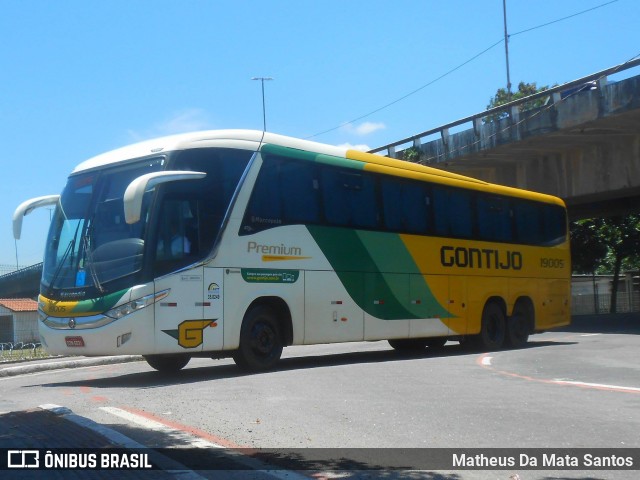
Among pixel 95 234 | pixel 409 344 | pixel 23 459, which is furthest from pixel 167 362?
pixel 23 459

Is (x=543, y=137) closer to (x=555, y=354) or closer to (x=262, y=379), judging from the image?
(x=555, y=354)

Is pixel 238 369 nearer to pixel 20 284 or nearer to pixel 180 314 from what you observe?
pixel 180 314

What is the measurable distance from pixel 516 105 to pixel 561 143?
1.82 m

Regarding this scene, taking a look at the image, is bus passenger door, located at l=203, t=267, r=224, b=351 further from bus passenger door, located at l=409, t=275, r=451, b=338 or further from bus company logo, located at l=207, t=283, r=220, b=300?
bus passenger door, located at l=409, t=275, r=451, b=338

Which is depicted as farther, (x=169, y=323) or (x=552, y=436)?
(x=169, y=323)

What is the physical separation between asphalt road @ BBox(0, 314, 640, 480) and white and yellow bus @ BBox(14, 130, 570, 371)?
0.82m

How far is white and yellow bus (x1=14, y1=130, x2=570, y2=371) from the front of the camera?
12531 mm

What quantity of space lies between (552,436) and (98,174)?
853 cm

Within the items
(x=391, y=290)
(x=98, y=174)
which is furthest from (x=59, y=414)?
(x=391, y=290)

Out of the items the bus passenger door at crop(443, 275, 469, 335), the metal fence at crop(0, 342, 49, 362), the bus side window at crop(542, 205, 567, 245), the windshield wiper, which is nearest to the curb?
the metal fence at crop(0, 342, 49, 362)

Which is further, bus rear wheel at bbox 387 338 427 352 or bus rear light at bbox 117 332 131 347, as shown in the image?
bus rear wheel at bbox 387 338 427 352

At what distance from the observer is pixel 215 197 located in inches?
520

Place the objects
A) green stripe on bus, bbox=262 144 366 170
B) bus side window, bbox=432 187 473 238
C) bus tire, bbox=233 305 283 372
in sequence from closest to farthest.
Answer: bus tire, bbox=233 305 283 372, green stripe on bus, bbox=262 144 366 170, bus side window, bbox=432 187 473 238

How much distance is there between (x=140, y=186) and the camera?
1166 centimetres
